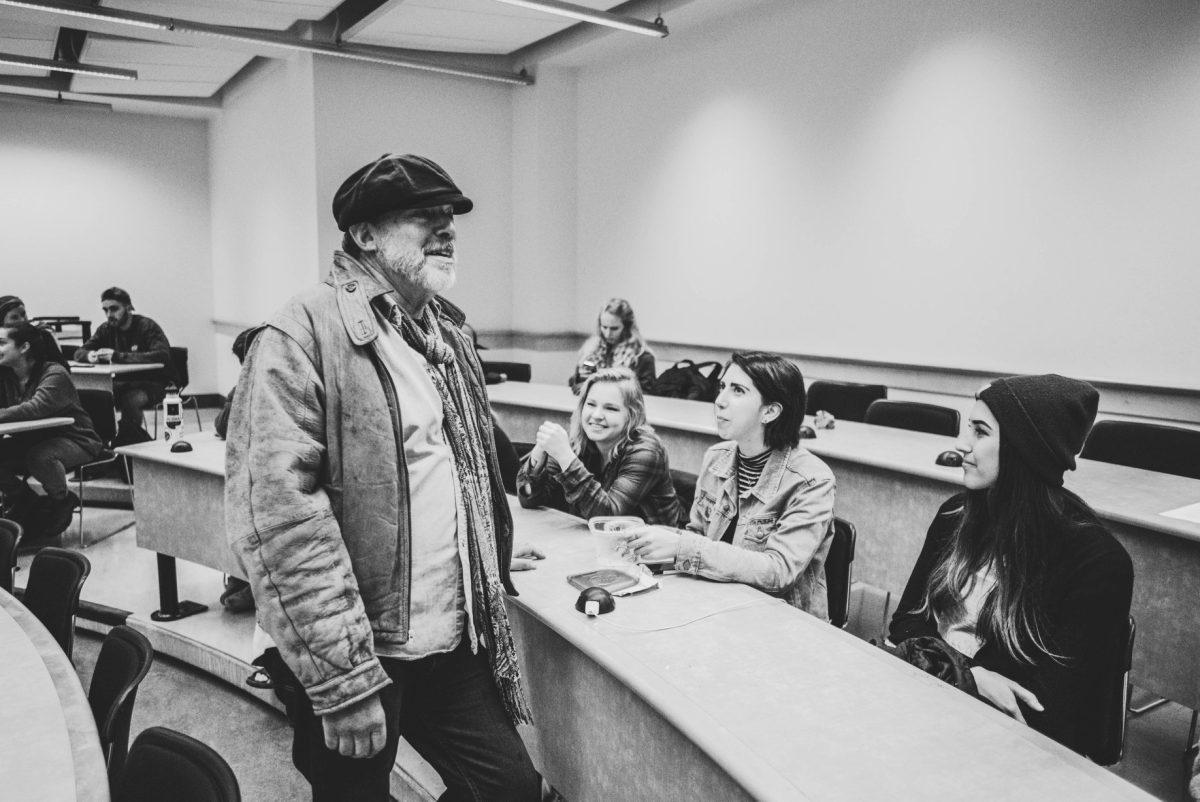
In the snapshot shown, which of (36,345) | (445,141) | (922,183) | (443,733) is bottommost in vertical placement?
(443,733)

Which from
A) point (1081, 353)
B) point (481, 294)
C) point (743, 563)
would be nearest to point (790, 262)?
point (1081, 353)

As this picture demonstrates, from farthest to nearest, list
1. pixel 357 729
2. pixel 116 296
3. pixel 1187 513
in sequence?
pixel 116 296, pixel 1187 513, pixel 357 729

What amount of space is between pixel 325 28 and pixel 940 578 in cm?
622

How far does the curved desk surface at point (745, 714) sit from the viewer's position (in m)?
1.10

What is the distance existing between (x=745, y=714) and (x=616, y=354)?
4047mm

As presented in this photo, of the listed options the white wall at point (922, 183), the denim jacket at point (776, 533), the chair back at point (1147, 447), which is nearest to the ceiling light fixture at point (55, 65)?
the white wall at point (922, 183)

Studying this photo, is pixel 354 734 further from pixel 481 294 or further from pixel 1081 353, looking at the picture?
pixel 481 294

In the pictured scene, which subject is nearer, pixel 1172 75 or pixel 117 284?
pixel 1172 75

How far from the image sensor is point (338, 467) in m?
1.28

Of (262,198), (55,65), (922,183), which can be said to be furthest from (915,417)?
(55,65)

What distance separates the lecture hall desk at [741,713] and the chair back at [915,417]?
2.32m

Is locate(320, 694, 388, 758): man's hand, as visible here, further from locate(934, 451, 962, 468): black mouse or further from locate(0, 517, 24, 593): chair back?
locate(934, 451, 962, 468): black mouse

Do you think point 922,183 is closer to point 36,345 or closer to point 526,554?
point 526,554

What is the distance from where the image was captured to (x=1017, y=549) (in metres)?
1.55
